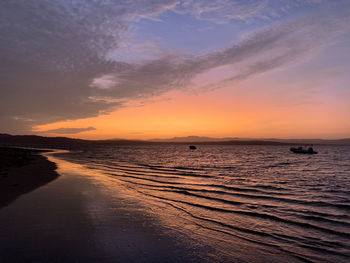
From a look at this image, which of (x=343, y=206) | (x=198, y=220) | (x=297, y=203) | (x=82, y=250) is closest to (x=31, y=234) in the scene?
(x=82, y=250)

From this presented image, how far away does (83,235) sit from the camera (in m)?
8.02

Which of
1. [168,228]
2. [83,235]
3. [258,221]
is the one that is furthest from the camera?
[258,221]

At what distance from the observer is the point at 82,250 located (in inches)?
269

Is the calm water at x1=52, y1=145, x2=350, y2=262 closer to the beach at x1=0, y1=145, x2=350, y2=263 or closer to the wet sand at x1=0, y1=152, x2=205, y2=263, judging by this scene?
the beach at x1=0, y1=145, x2=350, y2=263

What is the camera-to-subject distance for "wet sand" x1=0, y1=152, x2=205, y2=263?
21.4 ft

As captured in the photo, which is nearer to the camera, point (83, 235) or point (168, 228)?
point (83, 235)

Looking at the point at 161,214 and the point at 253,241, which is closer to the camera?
the point at 253,241

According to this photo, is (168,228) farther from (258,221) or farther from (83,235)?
(258,221)

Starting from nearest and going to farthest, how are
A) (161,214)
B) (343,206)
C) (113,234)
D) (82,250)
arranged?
1. (82,250)
2. (113,234)
3. (161,214)
4. (343,206)

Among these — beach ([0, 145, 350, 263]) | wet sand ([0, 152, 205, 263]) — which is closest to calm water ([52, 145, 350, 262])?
beach ([0, 145, 350, 263])

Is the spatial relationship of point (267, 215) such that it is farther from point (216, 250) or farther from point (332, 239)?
point (216, 250)

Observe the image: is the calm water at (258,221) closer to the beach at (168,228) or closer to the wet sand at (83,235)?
the beach at (168,228)

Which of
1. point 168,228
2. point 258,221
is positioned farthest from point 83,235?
point 258,221

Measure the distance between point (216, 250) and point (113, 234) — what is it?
143 inches
